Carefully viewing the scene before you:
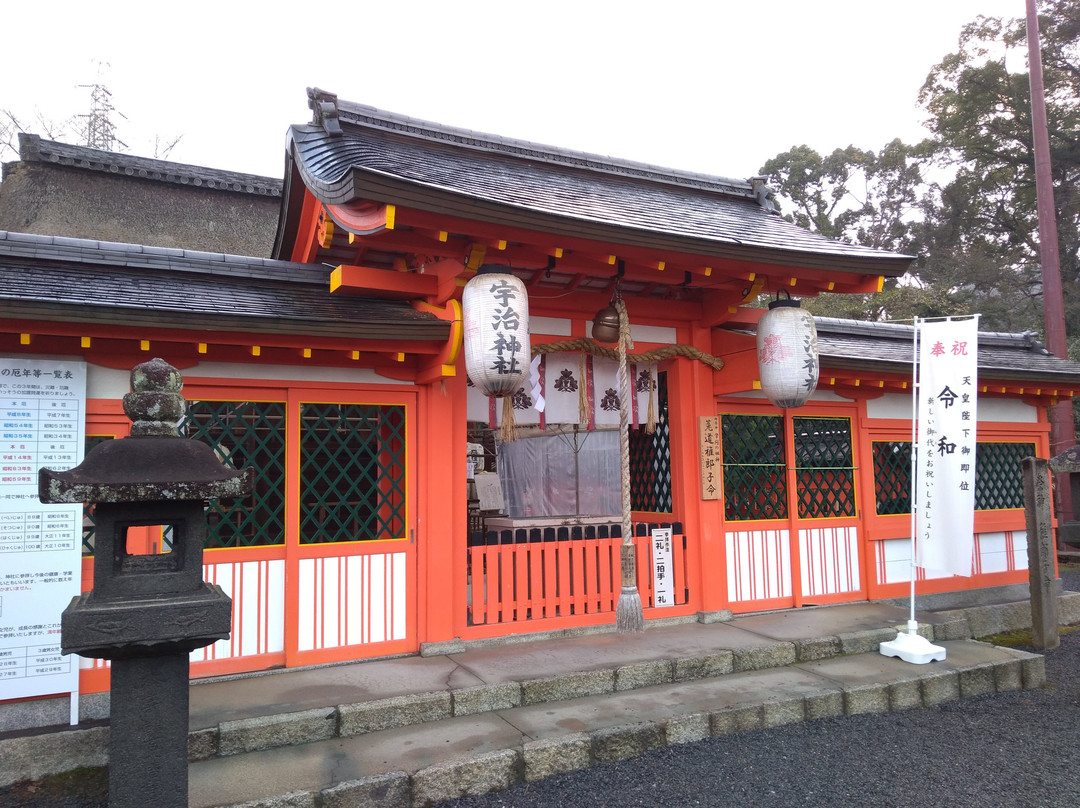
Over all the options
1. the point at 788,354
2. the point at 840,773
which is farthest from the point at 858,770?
the point at 788,354

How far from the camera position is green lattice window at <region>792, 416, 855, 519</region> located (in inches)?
311

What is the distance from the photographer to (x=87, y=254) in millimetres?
5402

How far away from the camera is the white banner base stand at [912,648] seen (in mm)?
6172

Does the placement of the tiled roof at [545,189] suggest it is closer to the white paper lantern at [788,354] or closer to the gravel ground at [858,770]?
the white paper lantern at [788,354]

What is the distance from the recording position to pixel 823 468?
800 centimetres

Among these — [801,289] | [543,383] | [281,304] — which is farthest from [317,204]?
[801,289]

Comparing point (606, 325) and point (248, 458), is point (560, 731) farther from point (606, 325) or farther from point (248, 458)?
point (606, 325)

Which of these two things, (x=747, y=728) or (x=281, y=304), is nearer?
(x=747, y=728)

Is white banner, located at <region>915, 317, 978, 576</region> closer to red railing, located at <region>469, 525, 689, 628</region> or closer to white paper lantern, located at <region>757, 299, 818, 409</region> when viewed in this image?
white paper lantern, located at <region>757, 299, 818, 409</region>

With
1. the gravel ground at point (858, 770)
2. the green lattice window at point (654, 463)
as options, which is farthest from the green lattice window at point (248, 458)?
the green lattice window at point (654, 463)

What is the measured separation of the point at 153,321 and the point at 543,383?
11.4 ft

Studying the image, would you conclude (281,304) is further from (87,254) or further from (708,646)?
(708,646)

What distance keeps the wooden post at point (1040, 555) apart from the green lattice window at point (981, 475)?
3.09ft

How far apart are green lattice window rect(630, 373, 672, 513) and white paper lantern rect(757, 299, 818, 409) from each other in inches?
52.9
